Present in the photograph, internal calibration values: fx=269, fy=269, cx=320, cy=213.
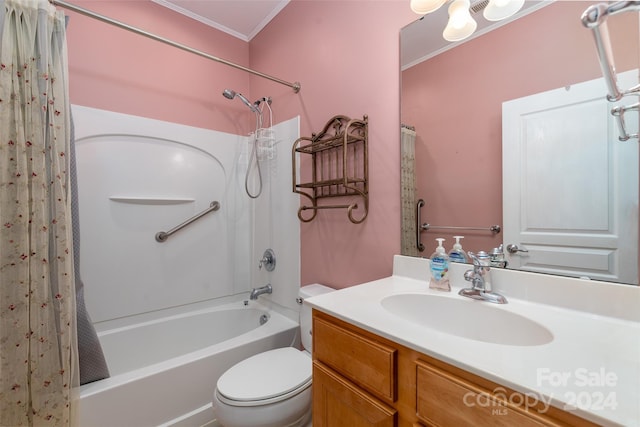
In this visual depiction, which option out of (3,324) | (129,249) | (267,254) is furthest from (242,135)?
(3,324)

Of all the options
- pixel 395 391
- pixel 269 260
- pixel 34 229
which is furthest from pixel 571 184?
pixel 34 229

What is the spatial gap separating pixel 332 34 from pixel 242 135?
1.13m

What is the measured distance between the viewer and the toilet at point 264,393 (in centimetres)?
105

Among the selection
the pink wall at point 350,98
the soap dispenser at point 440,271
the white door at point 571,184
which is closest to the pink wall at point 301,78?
the pink wall at point 350,98

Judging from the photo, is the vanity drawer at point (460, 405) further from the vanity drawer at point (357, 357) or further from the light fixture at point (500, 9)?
the light fixture at point (500, 9)

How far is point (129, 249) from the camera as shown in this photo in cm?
183

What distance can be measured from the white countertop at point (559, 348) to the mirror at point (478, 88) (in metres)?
0.11

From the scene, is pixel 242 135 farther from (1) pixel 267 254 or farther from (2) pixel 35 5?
(2) pixel 35 5

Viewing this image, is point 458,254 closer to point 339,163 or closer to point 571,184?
point 571,184

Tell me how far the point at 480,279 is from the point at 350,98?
110cm

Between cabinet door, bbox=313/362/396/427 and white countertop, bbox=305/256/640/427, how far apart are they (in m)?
0.20

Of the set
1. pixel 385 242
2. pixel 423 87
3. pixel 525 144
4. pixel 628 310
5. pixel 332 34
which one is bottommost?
pixel 628 310

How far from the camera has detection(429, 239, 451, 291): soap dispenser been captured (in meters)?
1.05

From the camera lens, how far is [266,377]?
119 cm
